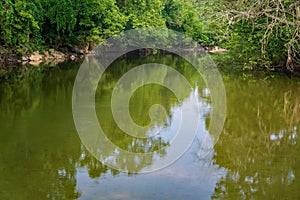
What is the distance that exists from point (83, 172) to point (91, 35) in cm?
3168

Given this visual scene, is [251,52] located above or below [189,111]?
above

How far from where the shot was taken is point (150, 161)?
288 inches

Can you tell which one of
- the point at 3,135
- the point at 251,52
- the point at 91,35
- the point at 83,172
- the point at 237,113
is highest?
the point at 91,35

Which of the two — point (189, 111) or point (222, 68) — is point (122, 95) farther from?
point (222, 68)

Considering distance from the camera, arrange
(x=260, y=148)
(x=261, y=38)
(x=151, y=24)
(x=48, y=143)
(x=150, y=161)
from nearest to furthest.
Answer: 1. (x=150, y=161)
2. (x=260, y=148)
3. (x=48, y=143)
4. (x=261, y=38)
5. (x=151, y=24)

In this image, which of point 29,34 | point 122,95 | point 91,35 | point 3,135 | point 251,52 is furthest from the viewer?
point 91,35

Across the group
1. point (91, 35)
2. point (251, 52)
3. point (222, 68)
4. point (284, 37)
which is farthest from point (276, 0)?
point (91, 35)

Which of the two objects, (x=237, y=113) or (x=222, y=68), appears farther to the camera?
(x=222, y=68)

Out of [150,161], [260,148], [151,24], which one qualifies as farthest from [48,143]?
[151,24]

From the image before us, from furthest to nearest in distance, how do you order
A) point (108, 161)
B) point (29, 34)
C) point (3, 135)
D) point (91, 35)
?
point (91, 35)
point (29, 34)
point (3, 135)
point (108, 161)

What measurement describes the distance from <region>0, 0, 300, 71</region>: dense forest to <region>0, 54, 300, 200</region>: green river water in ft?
13.7

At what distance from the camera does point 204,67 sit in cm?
2542

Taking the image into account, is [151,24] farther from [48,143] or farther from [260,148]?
[260,148]

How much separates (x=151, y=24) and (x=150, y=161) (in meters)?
38.2
